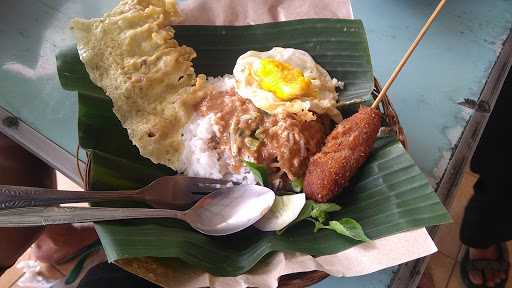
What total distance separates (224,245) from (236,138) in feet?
1.02

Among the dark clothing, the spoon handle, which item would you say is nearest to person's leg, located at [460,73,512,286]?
the dark clothing

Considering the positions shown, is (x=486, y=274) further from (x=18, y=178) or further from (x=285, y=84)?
(x=18, y=178)

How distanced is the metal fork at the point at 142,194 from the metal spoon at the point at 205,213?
0.08 ft

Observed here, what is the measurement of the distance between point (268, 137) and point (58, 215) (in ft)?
1.96

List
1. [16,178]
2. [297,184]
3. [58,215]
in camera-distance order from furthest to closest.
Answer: [16,178] → [297,184] → [58,215]

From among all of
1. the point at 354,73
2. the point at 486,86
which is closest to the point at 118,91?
the point at 354,73

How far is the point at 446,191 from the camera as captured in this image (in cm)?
138

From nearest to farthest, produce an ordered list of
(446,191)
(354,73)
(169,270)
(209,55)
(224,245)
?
1. (169,270)
2. (224,245)
3. (446,191)
4. (354,73)
5. (209,55)

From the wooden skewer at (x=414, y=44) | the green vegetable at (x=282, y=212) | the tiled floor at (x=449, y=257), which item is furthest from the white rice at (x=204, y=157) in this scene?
the tiled floor at (x=449, y=257)

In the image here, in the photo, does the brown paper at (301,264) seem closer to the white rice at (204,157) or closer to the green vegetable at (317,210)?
the green vegetable at (317,210)

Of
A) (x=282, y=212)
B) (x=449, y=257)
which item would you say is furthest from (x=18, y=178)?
(x=449, y=257)

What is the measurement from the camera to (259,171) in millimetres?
1293

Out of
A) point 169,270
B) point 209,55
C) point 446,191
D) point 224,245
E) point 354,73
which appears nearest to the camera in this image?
point 169,270

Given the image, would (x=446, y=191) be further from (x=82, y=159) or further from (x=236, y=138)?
(x=82, y=159)
